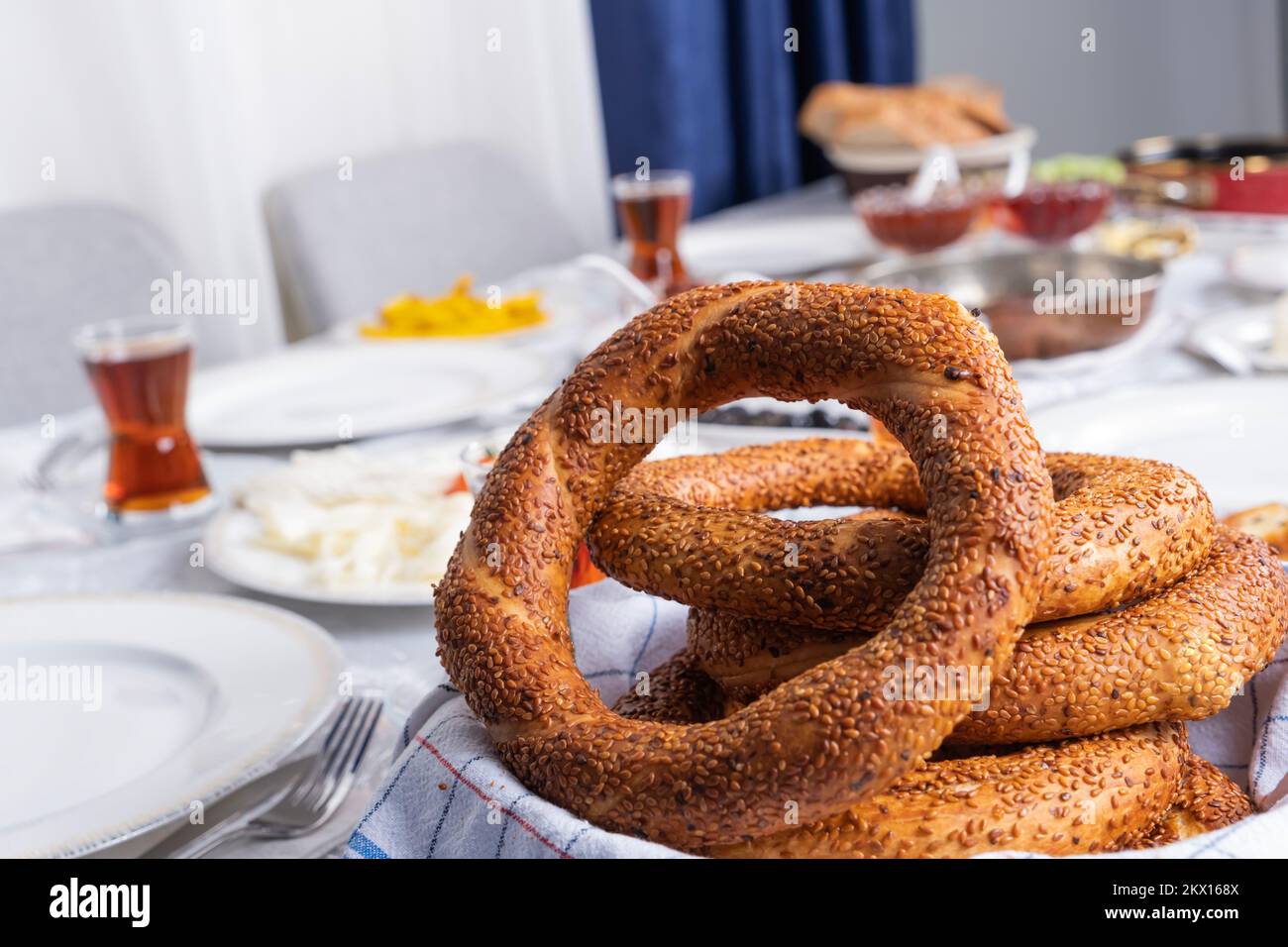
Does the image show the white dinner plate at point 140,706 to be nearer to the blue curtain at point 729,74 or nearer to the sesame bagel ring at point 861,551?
the sesame bagel ring at point 861,551

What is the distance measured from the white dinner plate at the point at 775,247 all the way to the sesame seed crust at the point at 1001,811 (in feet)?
4.69

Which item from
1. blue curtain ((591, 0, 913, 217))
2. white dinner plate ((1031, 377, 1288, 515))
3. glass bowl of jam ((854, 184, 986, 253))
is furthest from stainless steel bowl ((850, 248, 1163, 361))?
blue curtain ((591, 0, 913, 217))

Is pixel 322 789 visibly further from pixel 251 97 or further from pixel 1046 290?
pixel 251 97

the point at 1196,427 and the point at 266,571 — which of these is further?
the point at 1196,427

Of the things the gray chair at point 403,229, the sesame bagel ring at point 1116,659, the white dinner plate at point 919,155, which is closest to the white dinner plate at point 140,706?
the sesame bagel ring at point 1116,659

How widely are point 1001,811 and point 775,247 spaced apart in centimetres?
182

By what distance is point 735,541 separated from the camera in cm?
61

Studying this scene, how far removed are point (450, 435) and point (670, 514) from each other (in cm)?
80

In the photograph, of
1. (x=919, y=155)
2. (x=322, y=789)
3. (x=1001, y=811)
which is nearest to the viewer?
(x=1001, y=811)

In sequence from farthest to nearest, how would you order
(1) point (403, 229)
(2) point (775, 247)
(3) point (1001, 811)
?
(1) point (403, 229)
(2) point (775, 247)
(3) point (1001, 811)

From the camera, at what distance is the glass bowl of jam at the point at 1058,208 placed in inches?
77.2

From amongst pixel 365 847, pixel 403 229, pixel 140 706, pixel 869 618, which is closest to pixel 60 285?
pixel 403 229

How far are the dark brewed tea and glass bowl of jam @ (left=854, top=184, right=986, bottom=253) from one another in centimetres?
110
